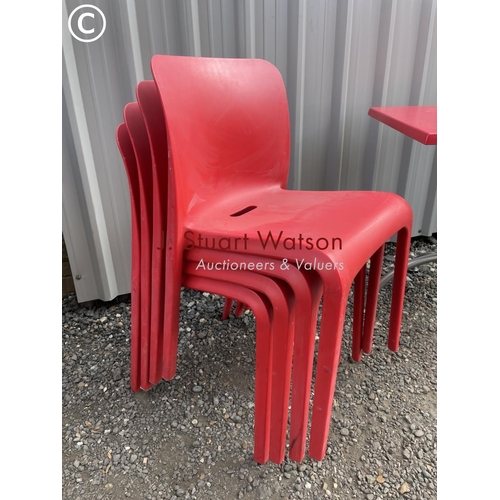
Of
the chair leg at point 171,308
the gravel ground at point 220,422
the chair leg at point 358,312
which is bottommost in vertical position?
the gravel ground at point 220,422

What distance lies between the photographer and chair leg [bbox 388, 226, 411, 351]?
1.36m

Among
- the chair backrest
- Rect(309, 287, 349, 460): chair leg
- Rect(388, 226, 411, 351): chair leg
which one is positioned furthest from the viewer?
Rect(388, 226, 411, 351): chair leg

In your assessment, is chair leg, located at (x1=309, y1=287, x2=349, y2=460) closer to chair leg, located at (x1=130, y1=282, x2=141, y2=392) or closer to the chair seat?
the chair seat

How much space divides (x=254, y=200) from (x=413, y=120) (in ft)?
2.03

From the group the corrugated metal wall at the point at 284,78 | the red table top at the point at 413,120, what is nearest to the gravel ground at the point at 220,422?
the corrugated metal wall at the point at 284,78

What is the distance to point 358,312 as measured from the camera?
1479mm

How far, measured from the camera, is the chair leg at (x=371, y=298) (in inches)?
55.1

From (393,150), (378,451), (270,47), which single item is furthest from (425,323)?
(270,47)

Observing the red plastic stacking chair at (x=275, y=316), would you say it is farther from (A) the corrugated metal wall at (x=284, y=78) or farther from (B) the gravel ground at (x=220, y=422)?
(A) the corrugated metal wall at (x=284, y=78)

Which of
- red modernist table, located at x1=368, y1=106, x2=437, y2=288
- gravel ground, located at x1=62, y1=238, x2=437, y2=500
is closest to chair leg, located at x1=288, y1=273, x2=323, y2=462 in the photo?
gravel ground, located at x1=62, y1=238, x2=437, y2=500

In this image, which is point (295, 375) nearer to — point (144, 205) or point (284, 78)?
point (144, 205)

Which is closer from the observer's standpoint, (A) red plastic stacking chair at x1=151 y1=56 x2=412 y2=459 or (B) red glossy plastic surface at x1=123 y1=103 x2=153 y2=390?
(A) red plastic stacking chair at x1=151 y1=56 x2=412 y2=459

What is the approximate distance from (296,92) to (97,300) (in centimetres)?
131

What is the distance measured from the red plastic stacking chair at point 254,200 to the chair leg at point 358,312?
126 mm
